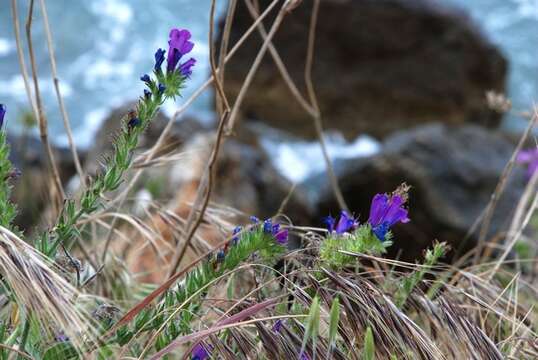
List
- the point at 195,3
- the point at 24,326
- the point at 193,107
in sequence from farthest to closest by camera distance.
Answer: the point at 195,3 < the point at 193,107 < the point at 24,326

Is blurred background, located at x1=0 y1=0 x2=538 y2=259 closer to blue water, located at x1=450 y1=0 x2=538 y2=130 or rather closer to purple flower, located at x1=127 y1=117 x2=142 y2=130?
blue water, located at x1=450 y1=0 x2=538 y2=130

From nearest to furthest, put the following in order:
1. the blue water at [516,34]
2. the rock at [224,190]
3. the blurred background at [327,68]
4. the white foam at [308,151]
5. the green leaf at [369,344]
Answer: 1. the green leaf at [369,344]
2. the rock at [224,190]
3. the white foam at [308,151]
4. the blurred background at [327,68]
5. the blue water at [516,34]

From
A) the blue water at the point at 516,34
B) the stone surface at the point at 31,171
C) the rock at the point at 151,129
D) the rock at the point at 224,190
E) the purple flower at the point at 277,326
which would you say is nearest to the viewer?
the purple flower at the point at 277,326

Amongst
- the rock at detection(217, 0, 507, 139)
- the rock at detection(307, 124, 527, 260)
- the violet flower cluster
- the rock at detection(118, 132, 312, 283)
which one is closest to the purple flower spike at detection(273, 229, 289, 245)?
the violet flower cluster

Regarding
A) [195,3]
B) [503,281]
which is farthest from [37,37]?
[503,281]

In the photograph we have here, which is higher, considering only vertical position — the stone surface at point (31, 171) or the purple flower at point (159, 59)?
the purple flower at point (159, 59)

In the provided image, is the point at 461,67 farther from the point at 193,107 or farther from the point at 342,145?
the point at 193,107

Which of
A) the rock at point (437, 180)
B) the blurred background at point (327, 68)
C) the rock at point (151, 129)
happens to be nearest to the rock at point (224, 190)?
the rock at point (151, 129)

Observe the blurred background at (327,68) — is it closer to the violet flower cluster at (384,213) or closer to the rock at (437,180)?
the rock at (437,180)
